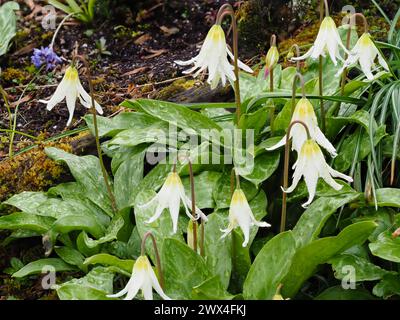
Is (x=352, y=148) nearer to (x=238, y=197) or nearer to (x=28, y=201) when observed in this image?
(x=238, y=197)

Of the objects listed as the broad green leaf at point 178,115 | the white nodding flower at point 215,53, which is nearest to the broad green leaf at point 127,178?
the broad green leaf at point 178,115

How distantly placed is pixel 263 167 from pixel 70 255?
2.47 ft

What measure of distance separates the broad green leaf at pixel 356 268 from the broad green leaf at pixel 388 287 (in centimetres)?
2

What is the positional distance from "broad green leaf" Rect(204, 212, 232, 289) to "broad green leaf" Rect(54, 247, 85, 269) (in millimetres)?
502

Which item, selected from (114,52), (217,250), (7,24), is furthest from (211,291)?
(7,24)

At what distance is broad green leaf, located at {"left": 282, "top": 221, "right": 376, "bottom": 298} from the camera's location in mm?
2137

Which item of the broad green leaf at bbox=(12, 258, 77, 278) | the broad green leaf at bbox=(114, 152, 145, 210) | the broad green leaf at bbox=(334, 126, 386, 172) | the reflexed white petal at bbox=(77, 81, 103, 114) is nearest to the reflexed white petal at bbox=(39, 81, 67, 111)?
the reflexed white petal at bbox=(77, 81, 103, 114)

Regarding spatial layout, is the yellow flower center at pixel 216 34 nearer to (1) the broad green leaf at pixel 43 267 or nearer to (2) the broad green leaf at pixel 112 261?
(2) the broad green leaf at pixel 112 261

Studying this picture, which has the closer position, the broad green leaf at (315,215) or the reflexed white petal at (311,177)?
the reflexed white petal at (311,177)

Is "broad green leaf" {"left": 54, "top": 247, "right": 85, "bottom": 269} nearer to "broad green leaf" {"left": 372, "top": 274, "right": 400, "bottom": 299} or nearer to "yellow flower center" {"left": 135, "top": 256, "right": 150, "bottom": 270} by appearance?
"yellow flower center" {"left": 135, "top": 256, "right": 150, "bottom": 270}

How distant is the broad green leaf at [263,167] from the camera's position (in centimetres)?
253

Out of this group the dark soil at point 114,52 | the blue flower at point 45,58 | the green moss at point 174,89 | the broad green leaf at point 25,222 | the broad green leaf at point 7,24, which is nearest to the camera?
the broad green leaf at point 25,222
